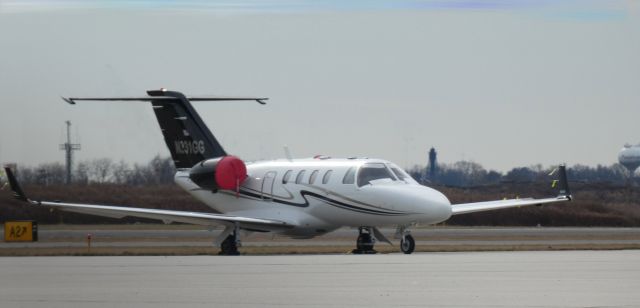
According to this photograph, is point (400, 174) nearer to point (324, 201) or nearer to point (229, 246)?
point (324, 201)

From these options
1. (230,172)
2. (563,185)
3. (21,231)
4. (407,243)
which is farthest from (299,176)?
(21,231)

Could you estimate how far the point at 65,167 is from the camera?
292 ft

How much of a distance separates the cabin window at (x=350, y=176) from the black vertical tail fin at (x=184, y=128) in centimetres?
632

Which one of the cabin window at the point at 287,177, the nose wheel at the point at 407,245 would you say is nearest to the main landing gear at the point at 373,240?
the nose wheel at the point at 407,245

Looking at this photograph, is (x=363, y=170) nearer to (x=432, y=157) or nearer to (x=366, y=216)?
(x=366, y=216)

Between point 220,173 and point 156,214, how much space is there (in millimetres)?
4407

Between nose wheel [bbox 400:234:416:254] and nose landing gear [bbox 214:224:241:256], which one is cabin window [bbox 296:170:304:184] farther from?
nose wheel [bbox 400:234:416:254]

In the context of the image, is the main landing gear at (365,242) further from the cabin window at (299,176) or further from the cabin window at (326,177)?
the cabin window at (299,176)

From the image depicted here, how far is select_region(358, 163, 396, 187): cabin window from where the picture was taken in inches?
1697

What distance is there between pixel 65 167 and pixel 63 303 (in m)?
70.4

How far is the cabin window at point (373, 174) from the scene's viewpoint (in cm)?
4309

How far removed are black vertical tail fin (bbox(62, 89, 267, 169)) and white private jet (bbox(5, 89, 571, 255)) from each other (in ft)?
0.12

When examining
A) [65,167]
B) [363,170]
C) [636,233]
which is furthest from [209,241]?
[65,167]

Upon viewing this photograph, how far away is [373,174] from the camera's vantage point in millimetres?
43219
